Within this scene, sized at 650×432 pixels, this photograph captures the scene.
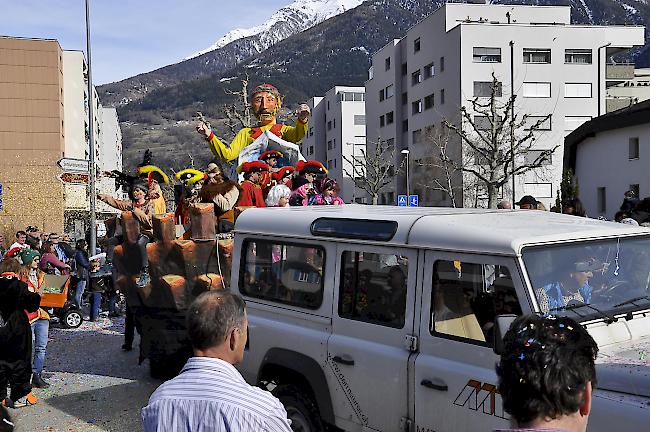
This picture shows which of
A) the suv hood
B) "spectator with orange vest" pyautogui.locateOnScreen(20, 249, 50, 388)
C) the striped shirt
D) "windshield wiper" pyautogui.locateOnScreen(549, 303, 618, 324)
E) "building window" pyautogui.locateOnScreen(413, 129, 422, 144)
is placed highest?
"building window" pyautogui.locateOnScreen(413, 129, 422, 144)

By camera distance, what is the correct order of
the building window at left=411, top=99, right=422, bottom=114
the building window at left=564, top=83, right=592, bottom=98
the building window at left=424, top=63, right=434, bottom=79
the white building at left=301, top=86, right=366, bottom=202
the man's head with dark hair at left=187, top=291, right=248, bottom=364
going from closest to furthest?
the man's head with dark hair at left=187, top=291, right=248, bottom=364, the building window at left=564, top=83, right=592, bottom=98, the building window at left=424, top=63, right=434, bottom=79, the building window at left=411, top=99, right=422, bottom=114, the white building at left=301, top=86, right=366, bottom=202

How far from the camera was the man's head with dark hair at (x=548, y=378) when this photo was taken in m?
1.84

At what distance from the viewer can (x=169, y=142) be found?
122m

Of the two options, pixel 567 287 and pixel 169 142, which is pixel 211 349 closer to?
pixel 567 287

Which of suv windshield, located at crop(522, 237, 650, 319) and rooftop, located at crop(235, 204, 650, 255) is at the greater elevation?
rooftop, located at crop(235, 204, 650, 255)

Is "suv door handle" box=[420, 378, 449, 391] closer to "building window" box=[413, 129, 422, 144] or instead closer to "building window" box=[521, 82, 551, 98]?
"building window" box=[521, 82, 551, 98]

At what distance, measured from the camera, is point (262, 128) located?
12133mm

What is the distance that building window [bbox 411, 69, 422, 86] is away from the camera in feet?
187

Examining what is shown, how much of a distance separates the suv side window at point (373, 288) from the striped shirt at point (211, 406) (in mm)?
2033

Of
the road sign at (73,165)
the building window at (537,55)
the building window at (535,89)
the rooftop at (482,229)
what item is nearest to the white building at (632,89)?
the building window at (537,55)

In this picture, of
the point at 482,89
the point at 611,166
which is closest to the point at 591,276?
the point at 611,166

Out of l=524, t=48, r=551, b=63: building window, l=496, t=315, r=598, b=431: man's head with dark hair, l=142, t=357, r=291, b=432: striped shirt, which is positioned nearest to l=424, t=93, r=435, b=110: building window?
l=524, t=48, r=551, b=63: building window

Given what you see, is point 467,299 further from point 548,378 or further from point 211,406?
point 548,378

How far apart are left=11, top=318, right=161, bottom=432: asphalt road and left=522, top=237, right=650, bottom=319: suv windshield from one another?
493cm
